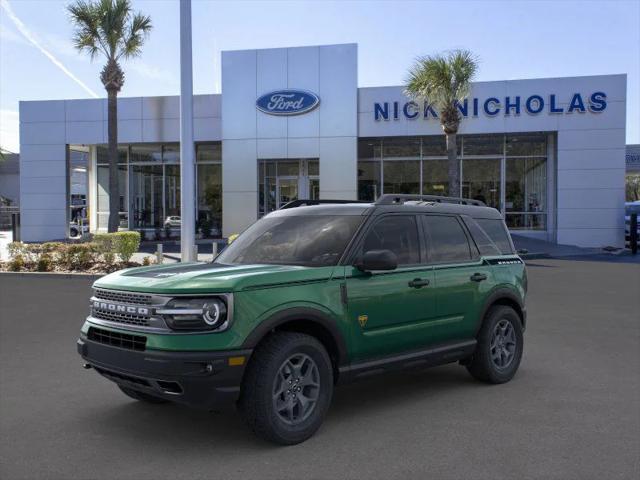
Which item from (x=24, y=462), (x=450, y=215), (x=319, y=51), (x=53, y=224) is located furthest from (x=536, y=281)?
(x=53, y=224)

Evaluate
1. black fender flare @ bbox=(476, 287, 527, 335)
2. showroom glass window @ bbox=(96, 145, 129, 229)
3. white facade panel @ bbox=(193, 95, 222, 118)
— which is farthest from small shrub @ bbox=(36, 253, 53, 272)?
showroom glass window @ bbox=(96, 145, 129, 229)

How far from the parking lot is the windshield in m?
1.32

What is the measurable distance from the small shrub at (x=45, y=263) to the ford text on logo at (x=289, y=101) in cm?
1353

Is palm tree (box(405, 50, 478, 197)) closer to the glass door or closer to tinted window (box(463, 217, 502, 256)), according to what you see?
the glass door

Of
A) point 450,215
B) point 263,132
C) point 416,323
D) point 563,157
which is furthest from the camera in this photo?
point 263,132

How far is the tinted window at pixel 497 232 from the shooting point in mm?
6609

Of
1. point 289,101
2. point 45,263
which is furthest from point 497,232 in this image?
point 289,101

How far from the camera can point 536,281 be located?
1510cm

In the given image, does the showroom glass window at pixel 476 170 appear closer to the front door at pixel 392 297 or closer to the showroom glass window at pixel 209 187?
the showroom glass window at pixel 209 187

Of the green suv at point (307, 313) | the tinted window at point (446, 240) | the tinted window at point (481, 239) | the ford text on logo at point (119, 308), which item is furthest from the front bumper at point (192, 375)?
the tinted window at point (481, 239)

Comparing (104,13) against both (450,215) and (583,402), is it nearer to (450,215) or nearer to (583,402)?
(450,215)

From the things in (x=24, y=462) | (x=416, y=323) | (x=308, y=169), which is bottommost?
(x=24, y=462)

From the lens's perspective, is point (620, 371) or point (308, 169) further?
point (308, 169)

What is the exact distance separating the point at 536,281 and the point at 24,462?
42.6 ft
